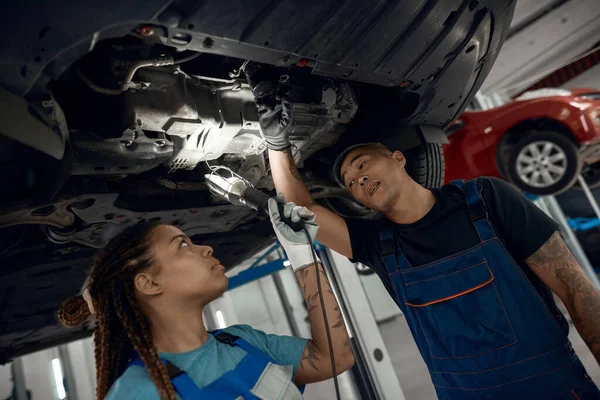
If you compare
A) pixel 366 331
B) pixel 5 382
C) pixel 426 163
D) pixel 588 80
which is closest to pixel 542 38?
pixel 588 80

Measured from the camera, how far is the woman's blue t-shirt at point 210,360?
1.00 meters

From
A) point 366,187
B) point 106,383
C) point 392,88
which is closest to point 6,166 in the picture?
point 106,383

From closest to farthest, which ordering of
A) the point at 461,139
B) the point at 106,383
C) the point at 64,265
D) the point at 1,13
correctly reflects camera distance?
the point at 1,13
the point at 106,383
the point at 64,265
the point at 461,139

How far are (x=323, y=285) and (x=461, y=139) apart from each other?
3439 millimetres

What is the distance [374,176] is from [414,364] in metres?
3.17

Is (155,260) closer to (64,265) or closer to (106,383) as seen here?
(106,383)

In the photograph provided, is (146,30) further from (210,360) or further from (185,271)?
(210,360)

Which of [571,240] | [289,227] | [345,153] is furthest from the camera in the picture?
[571,240]

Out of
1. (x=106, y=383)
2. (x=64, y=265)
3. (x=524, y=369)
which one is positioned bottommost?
(x=524, y=369)

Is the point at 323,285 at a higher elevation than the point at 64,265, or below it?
below

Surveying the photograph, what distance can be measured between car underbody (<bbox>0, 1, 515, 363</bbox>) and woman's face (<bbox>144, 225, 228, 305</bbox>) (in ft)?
1.30

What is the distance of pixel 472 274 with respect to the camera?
1.48 metres

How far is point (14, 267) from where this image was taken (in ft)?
6.28

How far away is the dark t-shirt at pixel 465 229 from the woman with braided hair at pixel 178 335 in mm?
502
